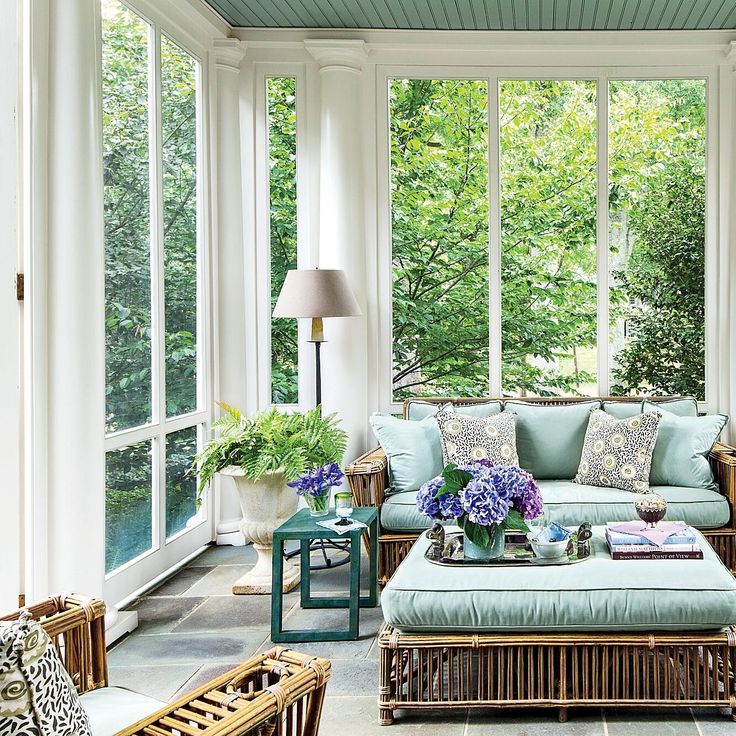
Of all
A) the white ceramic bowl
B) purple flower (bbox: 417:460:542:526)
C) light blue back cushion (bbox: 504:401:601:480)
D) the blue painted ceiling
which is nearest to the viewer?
purple flower (bbox: 417:460:542:526)

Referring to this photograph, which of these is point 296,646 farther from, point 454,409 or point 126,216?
point 126,216

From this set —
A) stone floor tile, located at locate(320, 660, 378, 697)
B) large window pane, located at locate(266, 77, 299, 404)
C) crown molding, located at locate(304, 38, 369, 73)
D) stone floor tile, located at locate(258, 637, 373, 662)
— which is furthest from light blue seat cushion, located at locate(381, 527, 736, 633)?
crown molding, located at locate(304, 38, 369, 73)

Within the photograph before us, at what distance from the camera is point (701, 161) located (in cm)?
477

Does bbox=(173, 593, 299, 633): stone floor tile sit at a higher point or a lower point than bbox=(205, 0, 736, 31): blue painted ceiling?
lower

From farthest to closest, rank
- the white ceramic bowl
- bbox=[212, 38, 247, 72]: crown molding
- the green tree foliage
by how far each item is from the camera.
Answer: bbox=[212, 38, 247, 72]: crown molding, the green tree foliage, the white ceramic bowl

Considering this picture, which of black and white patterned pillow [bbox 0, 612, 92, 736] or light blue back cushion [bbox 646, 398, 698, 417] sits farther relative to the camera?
light blue back cushion [bbox 646, 398, 698, 417]

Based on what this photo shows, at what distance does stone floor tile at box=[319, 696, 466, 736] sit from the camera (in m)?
2.44

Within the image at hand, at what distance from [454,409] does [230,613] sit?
164 centimetres

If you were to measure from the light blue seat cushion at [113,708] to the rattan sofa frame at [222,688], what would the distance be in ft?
0.27

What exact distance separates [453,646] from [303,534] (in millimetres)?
941

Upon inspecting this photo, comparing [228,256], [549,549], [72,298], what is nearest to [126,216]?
[72,298]

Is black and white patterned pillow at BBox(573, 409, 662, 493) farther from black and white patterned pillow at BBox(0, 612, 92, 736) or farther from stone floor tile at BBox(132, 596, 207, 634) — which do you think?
black and white patterned pillow at BBox(0, 612, 92, 736)

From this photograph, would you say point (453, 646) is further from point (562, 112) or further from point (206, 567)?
point (562, 112)

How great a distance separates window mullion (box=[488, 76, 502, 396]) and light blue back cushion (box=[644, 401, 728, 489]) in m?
1.13
